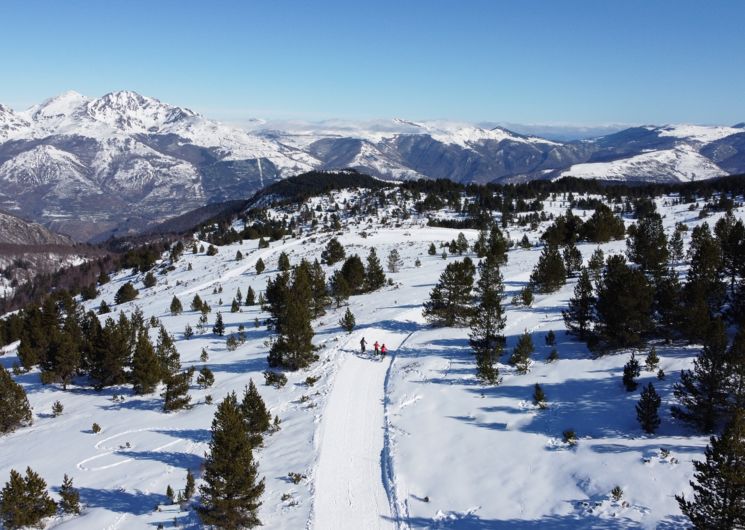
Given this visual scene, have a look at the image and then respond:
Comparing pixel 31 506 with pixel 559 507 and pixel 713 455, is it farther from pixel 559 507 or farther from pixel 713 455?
pixel 713 455

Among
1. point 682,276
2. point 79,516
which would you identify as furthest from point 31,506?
point 682,276

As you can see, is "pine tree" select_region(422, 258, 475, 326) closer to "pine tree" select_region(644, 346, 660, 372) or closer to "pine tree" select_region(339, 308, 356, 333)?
"pine tree" select_region(339, 308, 356, 333)

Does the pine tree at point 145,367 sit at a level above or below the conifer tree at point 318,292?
below

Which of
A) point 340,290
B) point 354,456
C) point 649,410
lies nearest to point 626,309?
point 649,410

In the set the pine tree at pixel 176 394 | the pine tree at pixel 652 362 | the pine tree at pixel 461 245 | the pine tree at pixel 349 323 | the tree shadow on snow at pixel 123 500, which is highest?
the pine tree at pixel 461 245

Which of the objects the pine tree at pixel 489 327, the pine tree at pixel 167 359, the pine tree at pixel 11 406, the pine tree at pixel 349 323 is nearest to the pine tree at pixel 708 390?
the pine tree at pixel 489 327

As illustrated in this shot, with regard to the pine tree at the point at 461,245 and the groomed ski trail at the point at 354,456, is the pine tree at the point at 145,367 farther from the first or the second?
the pine tree at the point at 461,245

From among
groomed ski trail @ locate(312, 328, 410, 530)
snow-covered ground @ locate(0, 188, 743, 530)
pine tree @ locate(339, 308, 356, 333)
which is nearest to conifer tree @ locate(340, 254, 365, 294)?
pine tree @ locate(339, 308, 356, 333)
